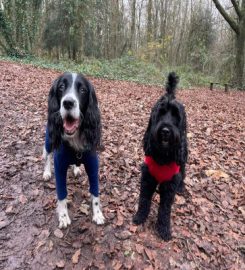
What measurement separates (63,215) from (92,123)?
4.09 ft

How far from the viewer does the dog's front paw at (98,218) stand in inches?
146

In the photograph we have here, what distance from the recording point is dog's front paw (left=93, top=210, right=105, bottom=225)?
371 cm

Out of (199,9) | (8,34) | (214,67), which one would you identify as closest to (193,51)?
(214,67)

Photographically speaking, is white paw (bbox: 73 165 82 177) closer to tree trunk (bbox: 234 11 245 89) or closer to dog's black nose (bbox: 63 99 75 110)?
dog's black nose (bbox: 63 99 75 110)

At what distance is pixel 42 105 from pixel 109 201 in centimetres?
452

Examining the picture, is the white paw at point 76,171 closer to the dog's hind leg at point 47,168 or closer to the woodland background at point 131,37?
the dog's hind leg at point 47,168

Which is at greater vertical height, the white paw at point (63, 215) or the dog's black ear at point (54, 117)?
the dog's black ear at point (54, 117)

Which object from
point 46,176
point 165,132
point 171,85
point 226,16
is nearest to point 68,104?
point 165,132

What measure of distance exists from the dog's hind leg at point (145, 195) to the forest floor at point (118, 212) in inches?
4.5

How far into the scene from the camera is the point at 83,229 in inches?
144

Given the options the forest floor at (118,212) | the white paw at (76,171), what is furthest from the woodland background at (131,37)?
the white paw at (76,171)

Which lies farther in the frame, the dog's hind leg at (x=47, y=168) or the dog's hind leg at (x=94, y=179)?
the dog's hind leg at (x=47, y=168)

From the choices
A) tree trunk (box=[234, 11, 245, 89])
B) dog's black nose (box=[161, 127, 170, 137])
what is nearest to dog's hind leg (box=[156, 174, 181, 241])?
dog's black nose (box=[161, 127, 170, 137])

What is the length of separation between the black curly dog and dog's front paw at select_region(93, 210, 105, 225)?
51 centimetres
